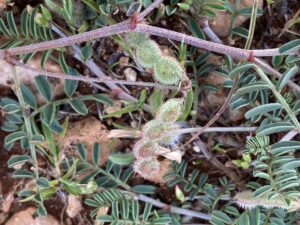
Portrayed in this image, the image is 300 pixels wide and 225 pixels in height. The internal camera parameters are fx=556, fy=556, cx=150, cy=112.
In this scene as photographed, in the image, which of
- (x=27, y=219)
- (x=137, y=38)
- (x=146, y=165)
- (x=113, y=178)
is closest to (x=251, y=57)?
(x=137, y=38)

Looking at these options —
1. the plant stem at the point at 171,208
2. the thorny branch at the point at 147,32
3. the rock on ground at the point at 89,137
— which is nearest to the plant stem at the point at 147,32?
the thorny branch at the point at 147,32

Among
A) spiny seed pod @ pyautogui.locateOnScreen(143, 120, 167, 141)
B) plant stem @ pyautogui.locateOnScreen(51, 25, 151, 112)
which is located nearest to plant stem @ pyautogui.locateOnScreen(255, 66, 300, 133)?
spiny seed pod @ pyautogui.locateOnScreen(143, 120, 167, 141)

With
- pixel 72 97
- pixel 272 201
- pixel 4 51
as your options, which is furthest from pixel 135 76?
pixel 272 201

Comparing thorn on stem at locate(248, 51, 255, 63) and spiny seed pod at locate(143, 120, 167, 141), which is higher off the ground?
thorn on stem at locate(248, 51, 255, 63)

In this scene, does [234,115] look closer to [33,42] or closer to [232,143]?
[232,143]

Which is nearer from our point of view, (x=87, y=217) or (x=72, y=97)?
(x=72, y=97)

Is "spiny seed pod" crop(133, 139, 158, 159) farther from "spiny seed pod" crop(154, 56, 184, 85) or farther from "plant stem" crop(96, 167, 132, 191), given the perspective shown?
"plant stem" crop(96, 167, 132, 191)

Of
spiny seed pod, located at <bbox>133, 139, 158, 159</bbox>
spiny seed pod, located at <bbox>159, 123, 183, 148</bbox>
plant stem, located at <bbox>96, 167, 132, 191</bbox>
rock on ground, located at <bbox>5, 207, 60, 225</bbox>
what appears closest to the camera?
spiny seed pod, located at <bbox>133, 139, 158, 159</bbox>
